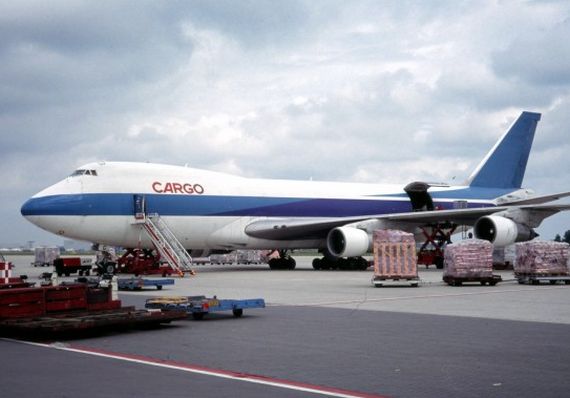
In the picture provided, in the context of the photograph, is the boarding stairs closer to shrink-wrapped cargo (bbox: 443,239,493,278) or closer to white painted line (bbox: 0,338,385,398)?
shrink-wrapped cargo (bbox: 443,239,493,278)

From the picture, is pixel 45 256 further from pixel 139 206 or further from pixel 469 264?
pixel 469 264

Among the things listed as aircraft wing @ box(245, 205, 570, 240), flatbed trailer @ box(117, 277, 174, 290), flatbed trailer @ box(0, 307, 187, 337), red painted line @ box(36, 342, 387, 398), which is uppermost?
aircraft wing @ box(245, 205, 570, 240)

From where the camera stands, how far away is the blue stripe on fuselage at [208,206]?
82.3 ft

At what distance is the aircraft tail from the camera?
3709 centimetres

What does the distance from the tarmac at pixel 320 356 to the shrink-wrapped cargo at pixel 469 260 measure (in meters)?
6.15

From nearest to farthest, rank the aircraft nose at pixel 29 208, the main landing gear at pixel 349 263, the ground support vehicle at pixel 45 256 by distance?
the aircraft nose at pixel 29 208 < the main landing gear at pixel 349 263 < the ground support vehicle at pixel 45 256

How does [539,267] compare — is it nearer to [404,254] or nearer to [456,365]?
[404,254]

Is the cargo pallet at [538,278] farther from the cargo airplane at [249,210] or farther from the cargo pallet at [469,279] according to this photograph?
the cargo airplane at [249,210]

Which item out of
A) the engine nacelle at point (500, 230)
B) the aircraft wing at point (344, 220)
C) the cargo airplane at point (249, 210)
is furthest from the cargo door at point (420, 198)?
the engine nacelle at point (500, 230)

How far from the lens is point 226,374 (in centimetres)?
678

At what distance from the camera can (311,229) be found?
1169 inches

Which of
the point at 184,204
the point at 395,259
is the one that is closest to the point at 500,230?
the point at 395,259

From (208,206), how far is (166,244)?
2.82 meters

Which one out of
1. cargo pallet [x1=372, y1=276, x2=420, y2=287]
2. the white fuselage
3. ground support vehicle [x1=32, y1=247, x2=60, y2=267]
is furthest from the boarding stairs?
ground support vehicle [x1=32, y1=247, x2=60, y2=267]
